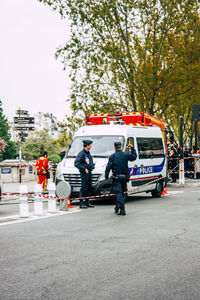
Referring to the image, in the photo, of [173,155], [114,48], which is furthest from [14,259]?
[114,48]

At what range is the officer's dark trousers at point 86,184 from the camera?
12.8 meters

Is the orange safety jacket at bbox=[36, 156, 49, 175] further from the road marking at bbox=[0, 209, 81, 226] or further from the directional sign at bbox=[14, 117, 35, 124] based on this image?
the road marking at bbox=[0, 209, 81, 226]

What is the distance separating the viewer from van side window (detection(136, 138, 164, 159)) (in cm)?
1521

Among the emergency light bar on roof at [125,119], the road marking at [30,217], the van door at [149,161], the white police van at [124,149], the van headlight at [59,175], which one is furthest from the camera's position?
the emergency light bar on roof at [125,119]

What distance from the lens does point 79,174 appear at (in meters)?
13.6

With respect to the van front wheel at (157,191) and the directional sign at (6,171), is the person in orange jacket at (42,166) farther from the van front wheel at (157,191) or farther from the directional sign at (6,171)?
the directional sign at (6,171)

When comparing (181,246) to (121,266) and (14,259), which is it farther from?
(14,259)

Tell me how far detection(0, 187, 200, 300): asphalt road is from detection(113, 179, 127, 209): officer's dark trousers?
0.63 m

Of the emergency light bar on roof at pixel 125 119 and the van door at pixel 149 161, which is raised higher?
the emergency light bar on roof at pixel 125 119

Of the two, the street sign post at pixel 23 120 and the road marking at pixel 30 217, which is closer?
the road marking at pixel 30 217

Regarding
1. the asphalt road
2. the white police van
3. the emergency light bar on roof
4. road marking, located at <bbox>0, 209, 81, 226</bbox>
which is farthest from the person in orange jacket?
the asphalt road

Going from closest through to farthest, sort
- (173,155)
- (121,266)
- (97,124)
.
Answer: (121,266) < (97,124) < (173,155)

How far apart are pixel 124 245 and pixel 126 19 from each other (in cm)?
2215

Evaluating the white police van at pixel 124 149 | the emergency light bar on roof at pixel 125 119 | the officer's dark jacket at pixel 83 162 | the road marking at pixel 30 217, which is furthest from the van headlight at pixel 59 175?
the emergency light bar on roof at pixel 125 119
